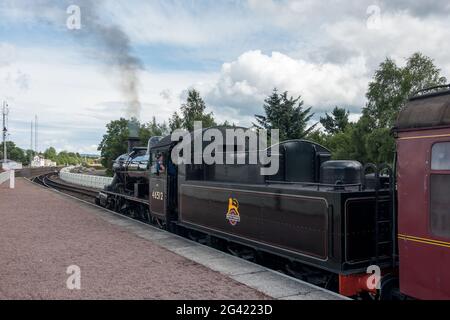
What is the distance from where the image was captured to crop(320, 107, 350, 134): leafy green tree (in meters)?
71.1

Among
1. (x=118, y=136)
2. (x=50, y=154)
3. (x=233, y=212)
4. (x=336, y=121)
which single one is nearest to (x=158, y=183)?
(x=233, y=212)

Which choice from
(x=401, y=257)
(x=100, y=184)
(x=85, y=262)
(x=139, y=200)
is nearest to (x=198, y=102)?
(x=100, y=184)

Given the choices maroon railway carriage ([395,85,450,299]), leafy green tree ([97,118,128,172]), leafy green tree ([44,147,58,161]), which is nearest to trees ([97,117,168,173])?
leafy green tree ([97,118,128,172])

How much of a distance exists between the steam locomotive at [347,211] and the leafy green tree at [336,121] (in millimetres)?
64044

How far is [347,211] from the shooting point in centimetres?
605

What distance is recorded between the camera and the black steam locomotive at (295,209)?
6.14 m

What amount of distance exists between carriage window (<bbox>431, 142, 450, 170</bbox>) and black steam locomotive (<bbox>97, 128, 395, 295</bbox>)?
1123 mm

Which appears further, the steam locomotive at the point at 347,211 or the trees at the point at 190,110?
the trees at the point at 190,110

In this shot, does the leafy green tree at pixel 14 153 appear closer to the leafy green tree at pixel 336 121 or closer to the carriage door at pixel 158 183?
the leafy green tree at pixel 336 121

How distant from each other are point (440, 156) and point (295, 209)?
264cm

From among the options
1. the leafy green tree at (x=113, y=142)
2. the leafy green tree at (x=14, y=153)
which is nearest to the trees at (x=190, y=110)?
the leafy green tree at (x=113, y=142)

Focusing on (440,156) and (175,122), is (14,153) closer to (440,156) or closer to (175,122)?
(175,122)

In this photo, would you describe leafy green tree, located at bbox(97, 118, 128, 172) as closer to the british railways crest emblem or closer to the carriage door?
the carriage door
